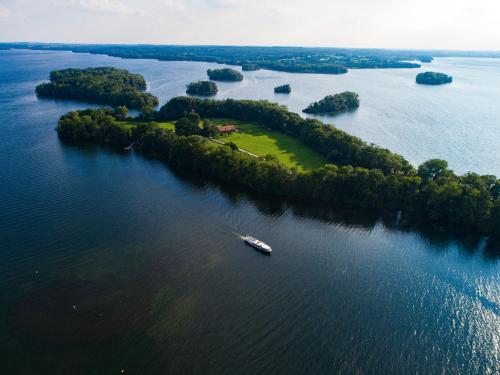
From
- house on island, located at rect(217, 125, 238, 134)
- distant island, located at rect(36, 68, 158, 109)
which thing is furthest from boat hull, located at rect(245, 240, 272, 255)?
distant island, located at rect(36, 68, 158, 109)

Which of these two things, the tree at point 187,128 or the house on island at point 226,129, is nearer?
the tree at point 187,128

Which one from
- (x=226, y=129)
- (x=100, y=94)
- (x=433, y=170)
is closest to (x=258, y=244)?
(x=433, y=170)

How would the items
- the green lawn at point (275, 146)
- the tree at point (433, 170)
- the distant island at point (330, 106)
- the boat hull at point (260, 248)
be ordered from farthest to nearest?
the distant island at point (330, 106), the green lawn at point (275, 146), the tree at point (433, 170), the boat hull at point (260, 248)

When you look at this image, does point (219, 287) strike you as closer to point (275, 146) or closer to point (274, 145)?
point (275, 146)

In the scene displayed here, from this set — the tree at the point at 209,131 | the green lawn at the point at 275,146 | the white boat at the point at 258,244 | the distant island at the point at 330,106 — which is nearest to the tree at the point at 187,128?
the tree at the point at 209,131

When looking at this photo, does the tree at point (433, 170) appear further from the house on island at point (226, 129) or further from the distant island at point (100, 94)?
the distant island at point (100, 94)

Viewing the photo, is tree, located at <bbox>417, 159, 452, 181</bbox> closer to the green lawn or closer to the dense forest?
the dense forest

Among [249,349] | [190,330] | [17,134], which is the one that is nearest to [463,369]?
[249,349]

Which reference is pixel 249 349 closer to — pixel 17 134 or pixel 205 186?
pixel 205 186
